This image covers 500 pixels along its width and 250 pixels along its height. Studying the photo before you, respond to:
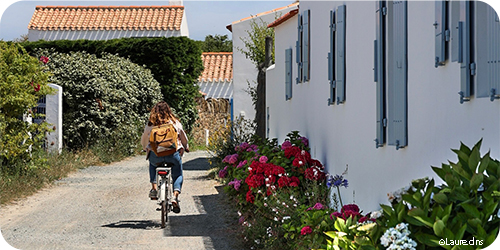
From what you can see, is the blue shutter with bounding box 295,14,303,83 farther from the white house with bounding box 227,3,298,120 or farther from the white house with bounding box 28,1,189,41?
the white house with bounding box 28,1,189,41

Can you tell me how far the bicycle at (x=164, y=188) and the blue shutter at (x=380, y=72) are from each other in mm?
4263

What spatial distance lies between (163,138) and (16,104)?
4.38 metres

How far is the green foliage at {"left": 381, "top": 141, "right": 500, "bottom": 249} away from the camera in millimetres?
2971

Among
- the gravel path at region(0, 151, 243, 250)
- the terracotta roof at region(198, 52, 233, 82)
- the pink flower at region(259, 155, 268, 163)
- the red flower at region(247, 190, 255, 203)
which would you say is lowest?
the gravel path at region(0, 151, 243, 250)

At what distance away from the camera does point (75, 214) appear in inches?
386

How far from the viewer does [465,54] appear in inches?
148

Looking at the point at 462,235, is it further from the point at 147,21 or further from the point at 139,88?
the point at 147,21

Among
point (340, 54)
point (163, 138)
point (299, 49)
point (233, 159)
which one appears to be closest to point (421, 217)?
point (340, 54)

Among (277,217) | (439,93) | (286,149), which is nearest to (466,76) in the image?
(439,93)

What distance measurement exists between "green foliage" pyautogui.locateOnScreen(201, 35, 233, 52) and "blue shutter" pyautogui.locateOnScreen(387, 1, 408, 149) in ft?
150

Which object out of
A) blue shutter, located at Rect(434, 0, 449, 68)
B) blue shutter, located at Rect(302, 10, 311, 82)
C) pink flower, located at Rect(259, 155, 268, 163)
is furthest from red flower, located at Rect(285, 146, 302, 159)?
blue shutter, located at Rect(434, 0, 449, 68)

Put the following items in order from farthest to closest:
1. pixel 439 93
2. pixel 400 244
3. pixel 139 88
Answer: pixel 139 88, pixel 439 93, pixel 400 244

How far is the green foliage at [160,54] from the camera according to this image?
2252 centimetres

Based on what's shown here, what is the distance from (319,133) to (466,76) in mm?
5086
